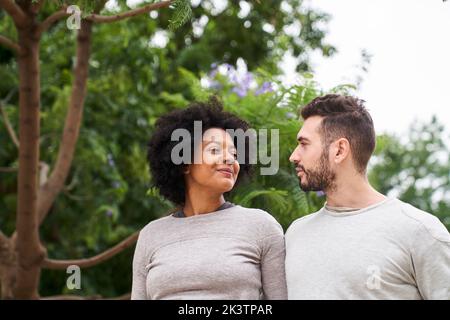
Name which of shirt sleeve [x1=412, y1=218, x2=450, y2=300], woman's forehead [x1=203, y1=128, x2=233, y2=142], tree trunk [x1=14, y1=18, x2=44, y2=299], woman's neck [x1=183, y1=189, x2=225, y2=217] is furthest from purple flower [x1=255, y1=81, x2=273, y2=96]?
shirt sleeve [x1=412, y1=218, x2=450, y2=300]

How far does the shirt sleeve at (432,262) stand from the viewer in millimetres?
2227

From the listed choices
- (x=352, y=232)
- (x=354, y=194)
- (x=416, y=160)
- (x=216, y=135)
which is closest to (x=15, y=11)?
(x=216, y=135)

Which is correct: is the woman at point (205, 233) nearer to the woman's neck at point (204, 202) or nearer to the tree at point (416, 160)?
the woman's neck at point (204, 202)

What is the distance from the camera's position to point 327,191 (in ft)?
8.38

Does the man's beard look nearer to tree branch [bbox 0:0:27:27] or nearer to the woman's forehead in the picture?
the woman's forehead

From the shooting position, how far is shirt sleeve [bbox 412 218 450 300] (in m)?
2.23

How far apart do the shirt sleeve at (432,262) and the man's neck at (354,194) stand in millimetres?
Result: 257

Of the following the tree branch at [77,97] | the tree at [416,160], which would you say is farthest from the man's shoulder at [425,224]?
the tree at [416,160]

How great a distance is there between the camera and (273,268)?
2545 millimetres

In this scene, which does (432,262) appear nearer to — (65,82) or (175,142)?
(175,142)

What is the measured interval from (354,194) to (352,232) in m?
0.17
